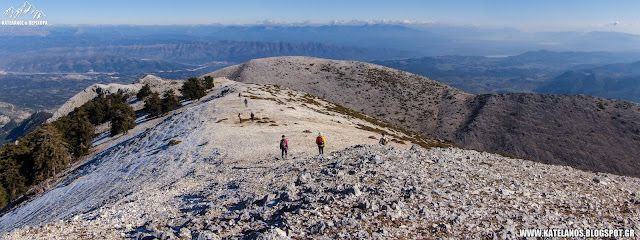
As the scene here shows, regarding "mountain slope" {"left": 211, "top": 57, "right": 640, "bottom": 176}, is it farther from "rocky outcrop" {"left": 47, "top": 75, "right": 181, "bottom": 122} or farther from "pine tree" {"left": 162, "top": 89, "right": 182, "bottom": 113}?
"pine tree" {"left": 162, "top": 89, "right": 182, "bottom": 113}

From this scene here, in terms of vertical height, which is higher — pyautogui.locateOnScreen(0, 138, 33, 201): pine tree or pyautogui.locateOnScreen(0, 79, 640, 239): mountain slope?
pyautogui.locateOnScreen(0, 79, 640, 239): mountain slope

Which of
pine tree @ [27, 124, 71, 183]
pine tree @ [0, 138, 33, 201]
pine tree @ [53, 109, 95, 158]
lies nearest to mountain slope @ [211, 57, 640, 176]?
pine tree @ [53, 109, 95, 158]

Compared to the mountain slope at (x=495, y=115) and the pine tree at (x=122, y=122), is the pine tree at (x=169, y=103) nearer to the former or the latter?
the pine tree at (x=122, y=122)

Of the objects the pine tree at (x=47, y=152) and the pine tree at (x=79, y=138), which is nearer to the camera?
the pine tree at (x=47, y=152)

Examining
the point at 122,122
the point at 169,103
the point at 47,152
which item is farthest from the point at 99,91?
the point at 47,152

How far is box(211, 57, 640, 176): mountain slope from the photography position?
66312mm

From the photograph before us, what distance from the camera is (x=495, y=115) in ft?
281

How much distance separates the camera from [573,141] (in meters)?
68.9

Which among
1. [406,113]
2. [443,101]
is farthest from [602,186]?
[443,101]

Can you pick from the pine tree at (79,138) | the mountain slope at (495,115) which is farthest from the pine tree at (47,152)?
the mountain slope at (495,115)

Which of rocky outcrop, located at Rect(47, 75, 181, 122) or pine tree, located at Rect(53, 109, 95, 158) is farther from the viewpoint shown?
rocky outcrop, located at Rect(47, 75, 181, 122)

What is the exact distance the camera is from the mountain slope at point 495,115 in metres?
66.3

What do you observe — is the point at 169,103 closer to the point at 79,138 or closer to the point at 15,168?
the point at 79,138

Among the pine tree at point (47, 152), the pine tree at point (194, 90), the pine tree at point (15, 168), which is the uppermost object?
the pine tree at point (194, 90)
